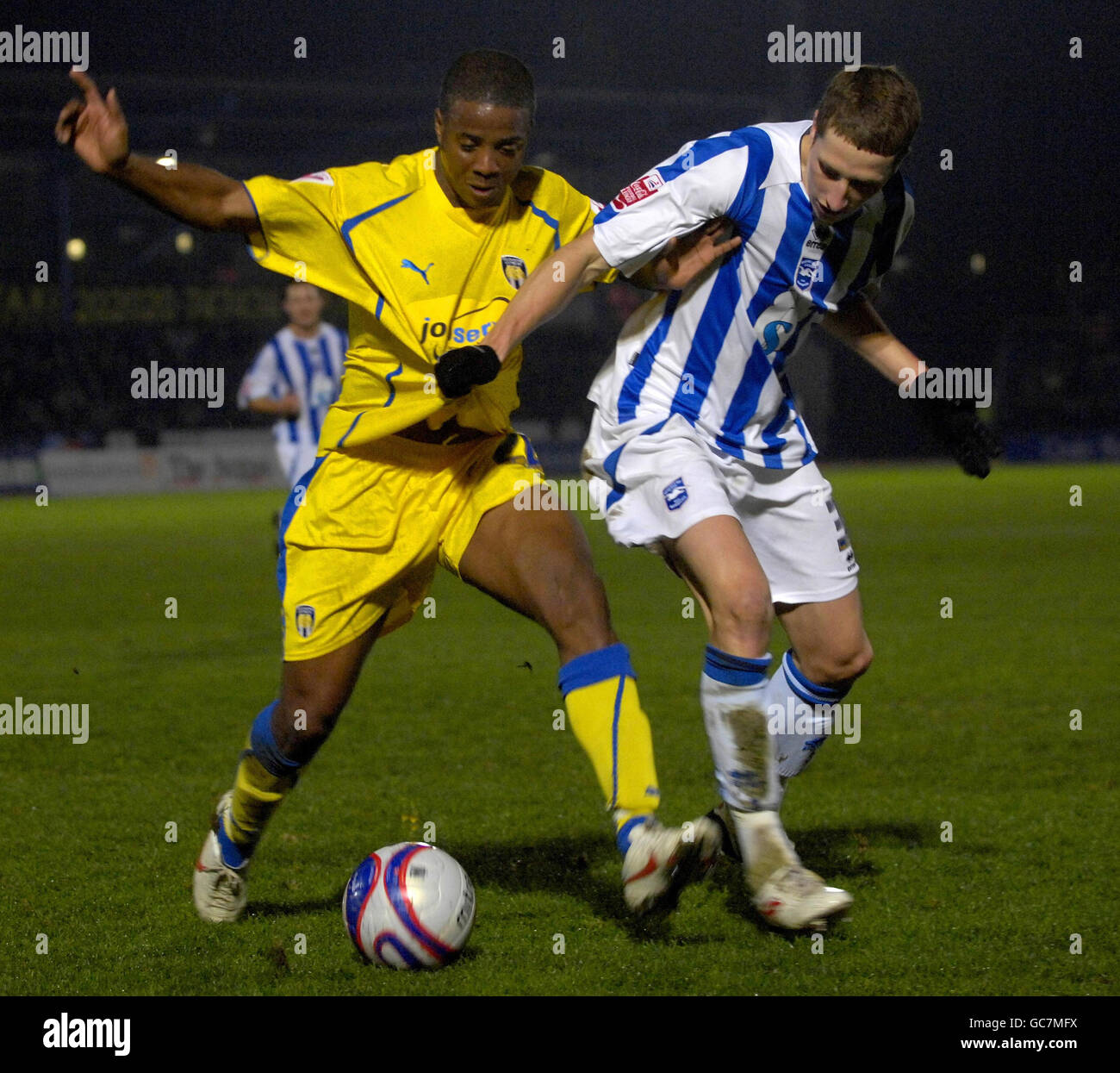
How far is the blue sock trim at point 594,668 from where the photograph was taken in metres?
3.45

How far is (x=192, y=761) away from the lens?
5.92m

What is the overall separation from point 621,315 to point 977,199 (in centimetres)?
792

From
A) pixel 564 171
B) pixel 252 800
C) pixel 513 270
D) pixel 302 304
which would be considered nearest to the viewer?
pixel 513 270

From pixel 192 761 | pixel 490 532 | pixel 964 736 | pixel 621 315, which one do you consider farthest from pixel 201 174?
pixel 621 315

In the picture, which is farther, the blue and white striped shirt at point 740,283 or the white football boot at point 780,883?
the blue and white striped shirt at point 740,283

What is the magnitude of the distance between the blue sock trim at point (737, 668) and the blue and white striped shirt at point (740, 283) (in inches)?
26.1

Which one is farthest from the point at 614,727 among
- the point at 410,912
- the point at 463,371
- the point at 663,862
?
the point at 463,371

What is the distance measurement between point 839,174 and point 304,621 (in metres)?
1.72

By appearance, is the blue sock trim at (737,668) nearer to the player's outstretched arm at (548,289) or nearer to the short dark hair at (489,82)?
the player's outstretched arm at (548,289)

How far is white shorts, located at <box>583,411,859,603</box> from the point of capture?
3650 mm

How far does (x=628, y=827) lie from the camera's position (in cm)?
326

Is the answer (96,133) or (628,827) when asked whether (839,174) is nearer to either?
(628,827)

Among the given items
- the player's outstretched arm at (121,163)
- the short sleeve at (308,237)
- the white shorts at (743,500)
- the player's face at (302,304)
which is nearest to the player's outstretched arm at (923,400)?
the white shorts at (743,500)

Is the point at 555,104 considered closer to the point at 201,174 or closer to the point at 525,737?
the point at 525,737
